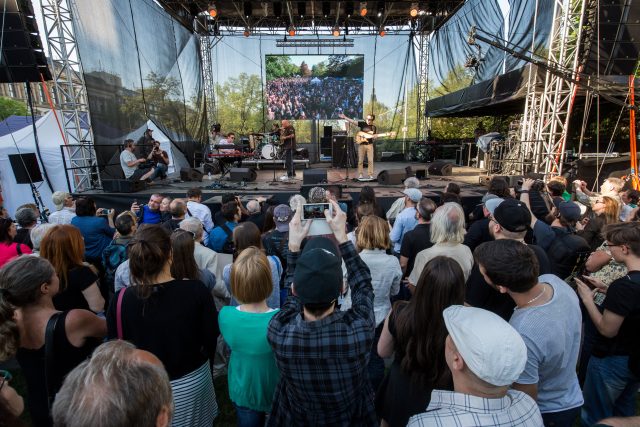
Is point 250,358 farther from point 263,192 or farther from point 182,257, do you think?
point 263,192

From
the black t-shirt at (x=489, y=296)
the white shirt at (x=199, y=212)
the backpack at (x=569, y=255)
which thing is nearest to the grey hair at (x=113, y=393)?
the black t-shirt at (x=489, y=296)

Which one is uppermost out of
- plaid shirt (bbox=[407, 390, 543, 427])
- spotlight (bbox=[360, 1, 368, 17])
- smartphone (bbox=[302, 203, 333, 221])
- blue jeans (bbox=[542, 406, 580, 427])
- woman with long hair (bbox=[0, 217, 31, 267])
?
spotlight (bbox=[360, 1, 368, 17])

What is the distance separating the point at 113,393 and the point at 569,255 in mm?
2764

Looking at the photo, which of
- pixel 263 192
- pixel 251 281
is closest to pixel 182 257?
pixel 251 281

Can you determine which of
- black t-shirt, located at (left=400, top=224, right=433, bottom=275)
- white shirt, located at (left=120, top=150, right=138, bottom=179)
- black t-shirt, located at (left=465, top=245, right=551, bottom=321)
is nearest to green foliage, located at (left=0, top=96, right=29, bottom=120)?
white shirt, located at (left=120, top=150, right=138, bottom=179)

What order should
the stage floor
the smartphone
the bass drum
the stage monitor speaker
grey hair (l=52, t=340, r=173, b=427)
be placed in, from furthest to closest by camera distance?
1. the bass drum
2. the stage monitor speaker
3. the stage floor
4. the smartphone
5. grey hair (l=52, t=340, r=173, b=427)

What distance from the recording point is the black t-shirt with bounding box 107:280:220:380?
1.66 m

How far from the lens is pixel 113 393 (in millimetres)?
798

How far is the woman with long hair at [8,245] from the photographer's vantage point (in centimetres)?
289

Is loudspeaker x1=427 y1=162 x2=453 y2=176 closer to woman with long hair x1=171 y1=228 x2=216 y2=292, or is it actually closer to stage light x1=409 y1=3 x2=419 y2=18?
stage light x1=409 y1=3 x2=419 y2=18

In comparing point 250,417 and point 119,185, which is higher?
point 119,185

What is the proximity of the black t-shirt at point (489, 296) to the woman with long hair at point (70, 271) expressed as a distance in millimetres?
2311

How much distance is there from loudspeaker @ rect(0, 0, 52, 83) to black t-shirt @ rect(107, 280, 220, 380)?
6.78 m

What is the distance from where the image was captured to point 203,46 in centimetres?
1559
